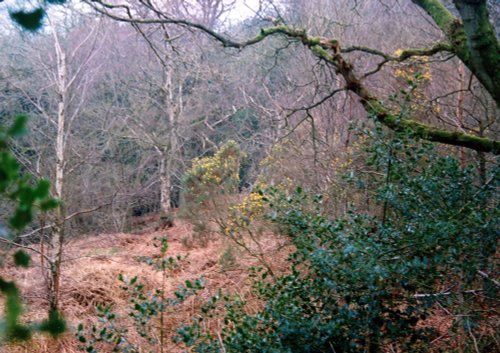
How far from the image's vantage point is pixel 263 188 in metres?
9.42

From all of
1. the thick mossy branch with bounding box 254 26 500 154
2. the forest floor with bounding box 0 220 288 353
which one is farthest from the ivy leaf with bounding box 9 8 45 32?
the forest floor with bounding box 0 220 288 353

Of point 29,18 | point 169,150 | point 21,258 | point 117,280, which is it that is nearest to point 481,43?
point 29,18

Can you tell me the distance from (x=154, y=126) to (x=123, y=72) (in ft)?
6.68

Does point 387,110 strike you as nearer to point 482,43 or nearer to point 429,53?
point 429,53

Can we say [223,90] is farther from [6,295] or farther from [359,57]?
[6,295]

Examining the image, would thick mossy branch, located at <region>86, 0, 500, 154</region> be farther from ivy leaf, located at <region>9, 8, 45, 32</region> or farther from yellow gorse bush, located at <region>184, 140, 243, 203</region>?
yellow gorse bush, located at <region>184, 140, 243, 203</region>

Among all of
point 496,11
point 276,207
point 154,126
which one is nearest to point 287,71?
point 154,126

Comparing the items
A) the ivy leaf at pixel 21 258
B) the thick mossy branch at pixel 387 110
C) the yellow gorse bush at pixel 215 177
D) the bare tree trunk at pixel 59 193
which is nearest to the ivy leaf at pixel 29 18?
the ivy leaf at pixel 21 258

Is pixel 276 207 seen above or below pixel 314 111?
below

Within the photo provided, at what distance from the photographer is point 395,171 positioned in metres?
4.76

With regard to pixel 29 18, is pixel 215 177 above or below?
above

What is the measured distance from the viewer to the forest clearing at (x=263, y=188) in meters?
4.14

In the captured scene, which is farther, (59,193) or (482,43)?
(59,193)

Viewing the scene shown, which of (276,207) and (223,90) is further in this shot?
(223,90)
